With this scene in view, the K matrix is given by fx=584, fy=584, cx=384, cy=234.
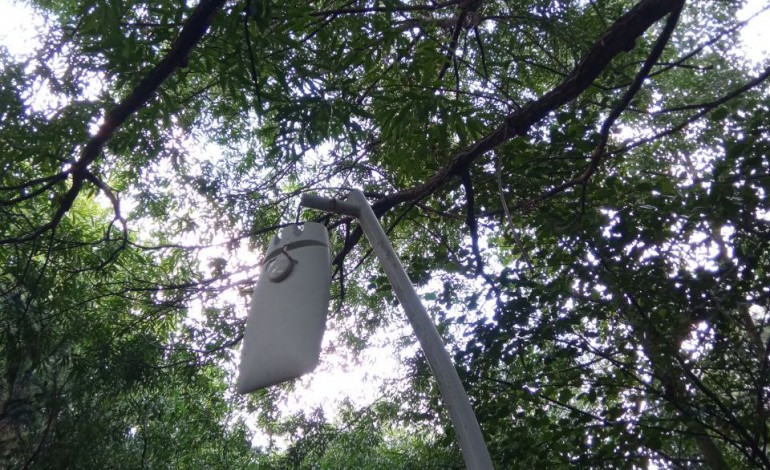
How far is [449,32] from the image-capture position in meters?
2.66

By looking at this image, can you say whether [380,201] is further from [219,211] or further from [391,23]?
[219,211]

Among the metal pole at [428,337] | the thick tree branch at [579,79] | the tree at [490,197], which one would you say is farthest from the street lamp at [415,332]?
the thick tree branch at [579,79]

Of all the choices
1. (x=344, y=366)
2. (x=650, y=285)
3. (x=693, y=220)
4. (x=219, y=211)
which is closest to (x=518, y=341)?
(x=650, y=285)

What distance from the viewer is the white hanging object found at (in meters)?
0.89

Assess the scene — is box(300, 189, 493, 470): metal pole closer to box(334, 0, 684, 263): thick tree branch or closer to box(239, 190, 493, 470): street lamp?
box(239, 190, 493, 470): street lamp

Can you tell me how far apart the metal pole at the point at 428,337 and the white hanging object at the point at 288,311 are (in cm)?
8

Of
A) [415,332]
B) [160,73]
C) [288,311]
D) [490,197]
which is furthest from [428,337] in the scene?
[490,197]

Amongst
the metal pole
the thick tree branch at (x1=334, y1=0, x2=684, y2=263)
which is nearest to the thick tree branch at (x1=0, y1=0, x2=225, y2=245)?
the metal pole

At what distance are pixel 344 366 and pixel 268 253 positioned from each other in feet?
11.4

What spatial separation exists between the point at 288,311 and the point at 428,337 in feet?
0.75

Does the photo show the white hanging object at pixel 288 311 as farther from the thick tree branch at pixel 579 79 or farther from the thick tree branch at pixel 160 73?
the thick tree branch at pixel 579 79

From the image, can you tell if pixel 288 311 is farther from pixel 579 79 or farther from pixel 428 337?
pixel 579 79

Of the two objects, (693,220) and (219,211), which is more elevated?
(219,211)

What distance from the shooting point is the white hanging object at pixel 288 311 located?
892 mm
